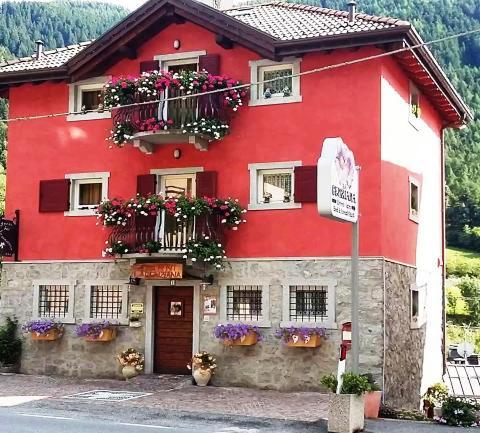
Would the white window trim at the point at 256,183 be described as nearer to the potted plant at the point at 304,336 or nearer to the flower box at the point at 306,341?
the potted plant at the point at 304,336

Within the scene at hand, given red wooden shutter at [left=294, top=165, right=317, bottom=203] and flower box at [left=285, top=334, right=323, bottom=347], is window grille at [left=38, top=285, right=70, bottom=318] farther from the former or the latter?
red wooden shutter at [left=294, top=165, right=317, bottom=203]

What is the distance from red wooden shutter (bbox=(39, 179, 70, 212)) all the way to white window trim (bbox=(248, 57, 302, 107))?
523 centimetres

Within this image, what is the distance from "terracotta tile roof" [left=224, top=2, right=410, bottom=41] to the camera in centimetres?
1847

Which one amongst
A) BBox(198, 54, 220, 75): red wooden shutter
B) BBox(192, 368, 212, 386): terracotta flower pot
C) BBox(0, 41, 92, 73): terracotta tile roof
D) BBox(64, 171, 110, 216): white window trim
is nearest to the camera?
BBox(192, 368, 212, 386): terracotta flower pot

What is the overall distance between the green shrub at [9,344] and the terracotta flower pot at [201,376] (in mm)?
5122

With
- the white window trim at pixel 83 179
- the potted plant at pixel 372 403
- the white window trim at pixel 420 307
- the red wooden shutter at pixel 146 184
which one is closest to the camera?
the potted plant at pixel 372 403

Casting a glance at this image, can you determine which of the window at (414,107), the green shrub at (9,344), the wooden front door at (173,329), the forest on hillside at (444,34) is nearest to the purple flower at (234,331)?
the wooden front door at (173,329)

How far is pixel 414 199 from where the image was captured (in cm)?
2156

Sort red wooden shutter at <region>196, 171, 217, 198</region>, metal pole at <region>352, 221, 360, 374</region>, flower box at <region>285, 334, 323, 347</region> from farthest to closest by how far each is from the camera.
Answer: red wooden shutter at <region>196, 171, 217, 198</region> → flower box at <region>285, 334, 323, 347</region> → metal pole at <region>352, 221, 360, 374</region>

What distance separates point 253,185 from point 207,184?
114 centimetres

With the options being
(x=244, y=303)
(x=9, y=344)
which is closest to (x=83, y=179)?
(x=9, y=344)

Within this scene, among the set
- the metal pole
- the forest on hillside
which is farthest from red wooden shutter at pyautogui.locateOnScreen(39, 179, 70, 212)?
the forest on hillside

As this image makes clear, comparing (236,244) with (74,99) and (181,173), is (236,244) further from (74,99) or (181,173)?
(74,99)

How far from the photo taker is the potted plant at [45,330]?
20.3 meters
